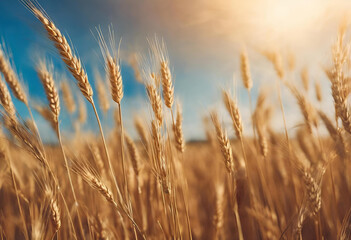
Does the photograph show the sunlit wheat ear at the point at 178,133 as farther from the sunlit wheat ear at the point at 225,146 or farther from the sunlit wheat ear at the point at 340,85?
the sunlit wheat ear at the point at 340,85

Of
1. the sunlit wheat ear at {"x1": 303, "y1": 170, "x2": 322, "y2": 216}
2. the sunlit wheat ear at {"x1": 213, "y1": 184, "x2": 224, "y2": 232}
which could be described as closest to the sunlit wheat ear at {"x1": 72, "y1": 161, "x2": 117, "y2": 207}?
the sunlit wheat ear at {"x1": 213, "y1": 184, "x2": 224, "y2": 232}

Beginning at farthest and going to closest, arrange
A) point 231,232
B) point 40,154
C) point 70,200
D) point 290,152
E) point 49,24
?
point 231,232 < point 70,200 < point 290,152 < point 49,24 < point 40,154

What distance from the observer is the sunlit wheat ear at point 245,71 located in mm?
2438

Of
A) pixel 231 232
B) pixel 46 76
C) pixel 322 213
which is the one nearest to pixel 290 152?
pixel 322 213

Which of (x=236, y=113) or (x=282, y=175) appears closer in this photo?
(x=236, y=113)

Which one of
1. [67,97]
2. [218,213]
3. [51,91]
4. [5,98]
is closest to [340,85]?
[218,213]

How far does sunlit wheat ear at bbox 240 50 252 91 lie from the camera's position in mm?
2438

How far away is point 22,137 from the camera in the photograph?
1.25 metres

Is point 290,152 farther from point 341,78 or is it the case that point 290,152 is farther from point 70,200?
point 70,200

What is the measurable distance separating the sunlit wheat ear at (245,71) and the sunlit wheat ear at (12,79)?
71.4 inches

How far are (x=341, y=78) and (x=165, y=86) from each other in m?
0.99

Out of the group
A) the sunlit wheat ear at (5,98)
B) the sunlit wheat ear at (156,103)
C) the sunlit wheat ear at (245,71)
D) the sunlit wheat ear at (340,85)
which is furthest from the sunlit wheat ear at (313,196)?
the sunlit wheat ear at (5,98)

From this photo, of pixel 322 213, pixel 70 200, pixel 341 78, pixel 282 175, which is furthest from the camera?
pixel 282 175

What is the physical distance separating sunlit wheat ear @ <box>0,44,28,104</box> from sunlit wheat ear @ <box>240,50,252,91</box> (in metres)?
1.81
